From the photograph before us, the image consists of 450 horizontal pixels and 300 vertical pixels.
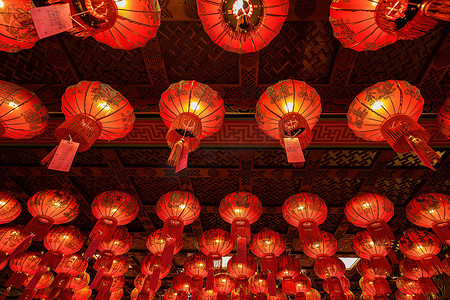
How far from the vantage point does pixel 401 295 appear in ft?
18.4

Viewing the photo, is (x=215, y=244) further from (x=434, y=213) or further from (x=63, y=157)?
(x=434, y=213)

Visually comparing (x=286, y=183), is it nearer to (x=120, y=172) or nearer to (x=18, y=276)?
(x=120, y=172)

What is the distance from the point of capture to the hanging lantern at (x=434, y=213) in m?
3.57

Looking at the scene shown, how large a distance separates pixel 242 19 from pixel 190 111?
0.93 m

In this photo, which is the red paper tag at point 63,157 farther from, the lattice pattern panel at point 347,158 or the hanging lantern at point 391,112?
the lattice pattern panel at point 347,158

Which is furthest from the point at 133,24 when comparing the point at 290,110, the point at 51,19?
the point at 290,110

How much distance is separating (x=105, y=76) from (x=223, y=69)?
149 cm

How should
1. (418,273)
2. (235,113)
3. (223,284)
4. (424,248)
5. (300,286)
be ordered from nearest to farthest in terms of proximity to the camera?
(235,113) → (424,248) → (418,273) → (300,286) → (223,284)

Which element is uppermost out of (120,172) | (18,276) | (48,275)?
(120,172)

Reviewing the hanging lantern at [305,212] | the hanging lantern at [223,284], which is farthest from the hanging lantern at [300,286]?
the hanging lantern at [305,212]

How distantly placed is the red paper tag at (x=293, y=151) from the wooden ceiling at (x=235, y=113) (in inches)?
49.6

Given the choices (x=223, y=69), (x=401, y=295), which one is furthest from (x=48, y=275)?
(x=401, y=295)

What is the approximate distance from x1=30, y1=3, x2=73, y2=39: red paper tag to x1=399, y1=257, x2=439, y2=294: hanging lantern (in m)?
5.64

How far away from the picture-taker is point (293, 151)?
2.13 m
